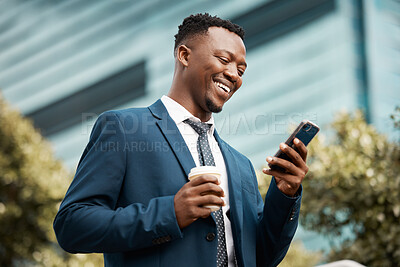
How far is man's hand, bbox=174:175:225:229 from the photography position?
73.4 inches

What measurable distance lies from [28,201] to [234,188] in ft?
20.6

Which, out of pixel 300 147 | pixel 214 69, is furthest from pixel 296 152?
pixel 214 69

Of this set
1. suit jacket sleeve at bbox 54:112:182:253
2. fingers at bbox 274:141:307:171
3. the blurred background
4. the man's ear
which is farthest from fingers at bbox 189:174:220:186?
the blurred background

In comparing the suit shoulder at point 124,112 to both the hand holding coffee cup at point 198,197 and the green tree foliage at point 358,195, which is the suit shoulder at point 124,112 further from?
the green tree foliage at point 358,195

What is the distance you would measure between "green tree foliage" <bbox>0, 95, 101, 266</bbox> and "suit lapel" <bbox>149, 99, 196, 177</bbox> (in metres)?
5.67

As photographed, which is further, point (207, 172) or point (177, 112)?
point (177, 112)

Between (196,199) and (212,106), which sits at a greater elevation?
(212,106)

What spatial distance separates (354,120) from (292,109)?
218 inches

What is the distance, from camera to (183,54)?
100 inches

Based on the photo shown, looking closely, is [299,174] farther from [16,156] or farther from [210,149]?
[16,156]

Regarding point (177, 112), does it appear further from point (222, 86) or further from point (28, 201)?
point (28, 201)

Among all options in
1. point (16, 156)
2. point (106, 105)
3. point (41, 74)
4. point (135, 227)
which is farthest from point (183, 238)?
point (41, 74)

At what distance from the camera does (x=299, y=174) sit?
7.13 feet

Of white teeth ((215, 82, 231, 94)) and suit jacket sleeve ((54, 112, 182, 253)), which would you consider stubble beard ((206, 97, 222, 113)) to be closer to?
white teeth ((215, 82, 231, 94))
